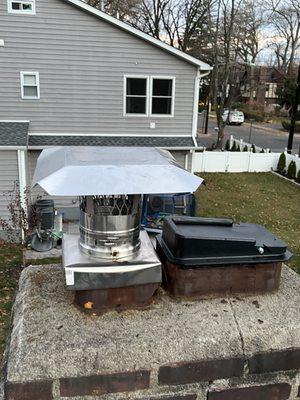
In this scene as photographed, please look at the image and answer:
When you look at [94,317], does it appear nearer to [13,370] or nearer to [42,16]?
[13,370]

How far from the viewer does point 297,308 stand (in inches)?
84.2

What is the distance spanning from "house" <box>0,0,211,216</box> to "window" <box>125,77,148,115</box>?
0.03m

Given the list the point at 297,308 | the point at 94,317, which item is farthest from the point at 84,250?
the point at 297,308

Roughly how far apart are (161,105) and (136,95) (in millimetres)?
822

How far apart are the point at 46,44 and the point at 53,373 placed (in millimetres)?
11008

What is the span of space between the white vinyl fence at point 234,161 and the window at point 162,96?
19.2 ft

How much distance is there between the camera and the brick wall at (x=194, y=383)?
68.4 inches

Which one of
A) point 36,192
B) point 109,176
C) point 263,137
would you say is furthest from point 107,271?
point 263,137

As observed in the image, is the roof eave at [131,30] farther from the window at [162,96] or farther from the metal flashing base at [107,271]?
the metal flashing base at [107,271]

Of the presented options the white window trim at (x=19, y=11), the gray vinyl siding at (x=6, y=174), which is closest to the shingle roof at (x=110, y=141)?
the gray vinyl siding at (x=6, y=174)

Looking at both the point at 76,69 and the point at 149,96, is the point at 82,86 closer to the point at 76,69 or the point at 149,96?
the point at 76,69

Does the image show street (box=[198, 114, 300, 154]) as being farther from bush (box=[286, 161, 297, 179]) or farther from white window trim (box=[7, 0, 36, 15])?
white window trim (box=[7, 0, 36, 15])

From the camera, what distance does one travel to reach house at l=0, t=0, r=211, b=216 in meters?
10.9

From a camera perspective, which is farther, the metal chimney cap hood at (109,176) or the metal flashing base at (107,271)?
the metal flashing base at (107,271)
